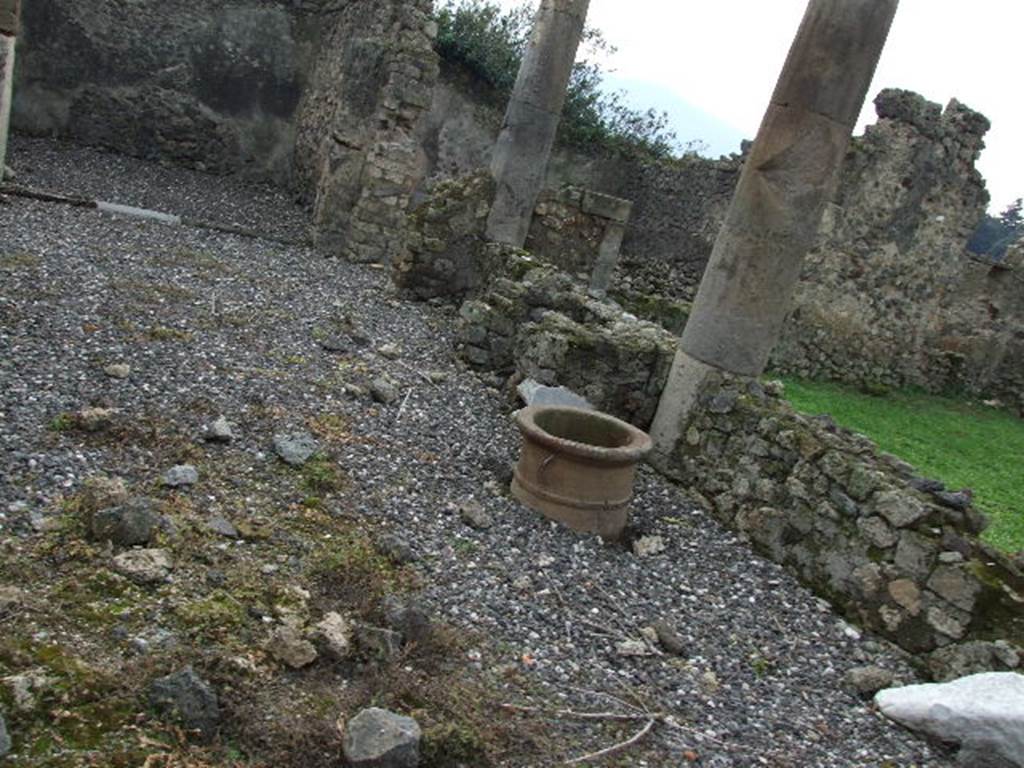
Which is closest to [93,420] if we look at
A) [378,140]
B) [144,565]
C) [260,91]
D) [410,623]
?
[144,565]

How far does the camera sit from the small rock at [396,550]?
4.47m

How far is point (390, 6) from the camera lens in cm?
1211

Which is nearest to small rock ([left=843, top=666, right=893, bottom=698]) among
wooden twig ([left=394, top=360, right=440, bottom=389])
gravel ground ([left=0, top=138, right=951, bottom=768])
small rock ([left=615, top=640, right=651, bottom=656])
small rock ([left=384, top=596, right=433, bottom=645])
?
gravel ground ([left=0, top=138, right=951, bottom=768])

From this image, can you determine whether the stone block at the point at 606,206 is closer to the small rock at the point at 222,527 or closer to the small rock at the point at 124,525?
the small rock at the point at 222,527

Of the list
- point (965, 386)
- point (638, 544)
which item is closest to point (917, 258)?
point (965, 386)

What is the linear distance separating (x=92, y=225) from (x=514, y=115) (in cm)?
525

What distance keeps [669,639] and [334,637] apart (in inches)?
68.8

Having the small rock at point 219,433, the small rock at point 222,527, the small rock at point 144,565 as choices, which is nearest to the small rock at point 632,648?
the small rock at point 222,527

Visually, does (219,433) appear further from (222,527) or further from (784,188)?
(784,188)

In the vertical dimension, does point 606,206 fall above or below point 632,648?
above

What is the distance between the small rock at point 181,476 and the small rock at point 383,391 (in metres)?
2.17

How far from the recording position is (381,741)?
2977mm

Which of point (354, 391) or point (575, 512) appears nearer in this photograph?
point (575, 512)

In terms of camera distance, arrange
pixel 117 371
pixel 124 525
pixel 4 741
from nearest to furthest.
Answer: pixel 4 741 < pixel 124 525 < pixel 117 371
